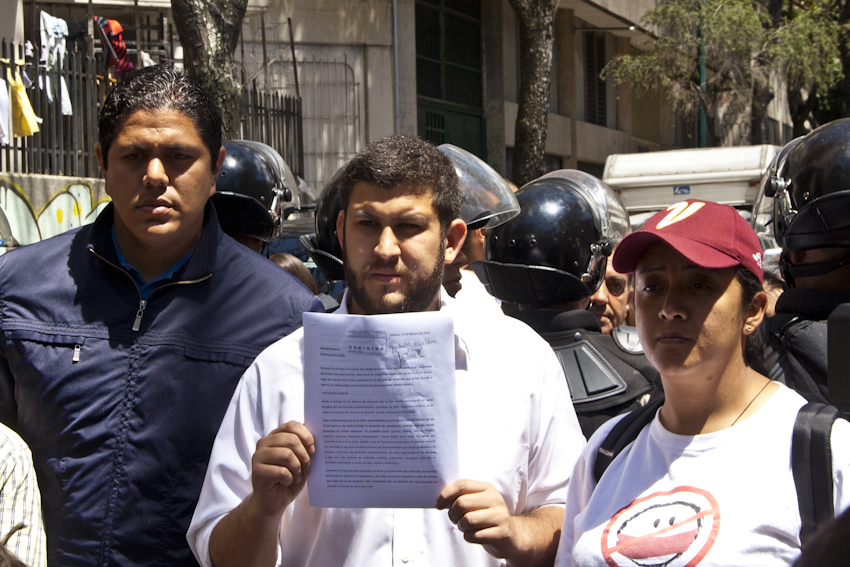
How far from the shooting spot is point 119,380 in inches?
105

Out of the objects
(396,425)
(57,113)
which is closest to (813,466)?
(396,425)

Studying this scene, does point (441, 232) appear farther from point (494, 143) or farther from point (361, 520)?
point (494, 143)

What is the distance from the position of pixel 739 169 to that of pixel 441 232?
43.2 ft

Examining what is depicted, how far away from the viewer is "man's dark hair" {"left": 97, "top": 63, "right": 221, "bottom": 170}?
282cm

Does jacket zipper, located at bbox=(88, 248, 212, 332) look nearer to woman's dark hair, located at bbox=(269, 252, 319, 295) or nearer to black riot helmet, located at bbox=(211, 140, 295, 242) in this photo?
black riot helmet, located at bbox=(211, 140, 295, 242)

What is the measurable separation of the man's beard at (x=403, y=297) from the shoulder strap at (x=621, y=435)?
58 centimetres

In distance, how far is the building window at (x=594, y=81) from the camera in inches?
933

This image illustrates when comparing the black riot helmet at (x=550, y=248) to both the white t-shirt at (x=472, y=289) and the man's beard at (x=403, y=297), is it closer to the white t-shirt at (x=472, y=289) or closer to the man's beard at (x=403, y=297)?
the white t-shirt at (x=472, y=289)

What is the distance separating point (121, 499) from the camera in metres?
2.59

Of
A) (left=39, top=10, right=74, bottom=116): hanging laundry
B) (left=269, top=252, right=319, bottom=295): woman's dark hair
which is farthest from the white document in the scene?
(left=39, top=10, right=74, bottom=116): hanging laundry

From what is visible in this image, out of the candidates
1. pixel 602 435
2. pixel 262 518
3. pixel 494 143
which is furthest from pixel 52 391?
pixel 494 143

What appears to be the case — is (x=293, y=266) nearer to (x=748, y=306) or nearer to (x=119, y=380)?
(x=119, y=380)

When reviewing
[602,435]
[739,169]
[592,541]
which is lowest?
[592,541]

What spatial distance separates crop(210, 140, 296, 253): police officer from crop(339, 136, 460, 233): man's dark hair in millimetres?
1814
